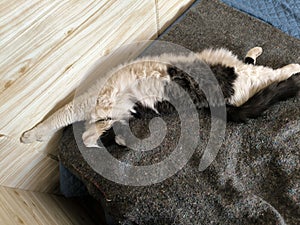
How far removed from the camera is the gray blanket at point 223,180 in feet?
3.27

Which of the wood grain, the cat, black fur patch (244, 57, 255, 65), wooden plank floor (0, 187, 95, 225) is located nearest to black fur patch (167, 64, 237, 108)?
the cat

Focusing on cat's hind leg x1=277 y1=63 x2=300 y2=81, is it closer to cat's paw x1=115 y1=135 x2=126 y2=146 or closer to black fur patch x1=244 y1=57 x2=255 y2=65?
black fur patch x1=244 y1=57 x2=255 y2=65

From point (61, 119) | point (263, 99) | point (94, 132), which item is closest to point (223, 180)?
point (263, 99)

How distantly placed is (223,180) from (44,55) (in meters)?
0.65

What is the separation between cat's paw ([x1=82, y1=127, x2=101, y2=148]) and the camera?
1.14 meters

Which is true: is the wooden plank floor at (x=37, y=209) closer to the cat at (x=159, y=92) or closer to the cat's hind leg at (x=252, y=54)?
the cat at (x=159, y=92)

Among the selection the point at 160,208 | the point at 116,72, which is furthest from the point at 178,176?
the point at 116,72

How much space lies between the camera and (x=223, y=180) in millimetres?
1059

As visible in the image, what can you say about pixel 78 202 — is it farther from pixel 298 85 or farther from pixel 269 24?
pixel 269 24

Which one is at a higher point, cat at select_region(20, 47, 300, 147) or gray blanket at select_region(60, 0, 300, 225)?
cat at select_region(20, 47, 300, 147)

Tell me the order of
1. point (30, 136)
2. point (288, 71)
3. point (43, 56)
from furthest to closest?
point (288, 71), point (30, 136), point (43, 56)

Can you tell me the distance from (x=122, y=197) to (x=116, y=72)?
1.43 ft

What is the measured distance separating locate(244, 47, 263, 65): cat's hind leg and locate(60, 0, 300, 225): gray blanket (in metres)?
0.21

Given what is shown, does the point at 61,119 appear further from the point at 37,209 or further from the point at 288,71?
the point at 288,71
